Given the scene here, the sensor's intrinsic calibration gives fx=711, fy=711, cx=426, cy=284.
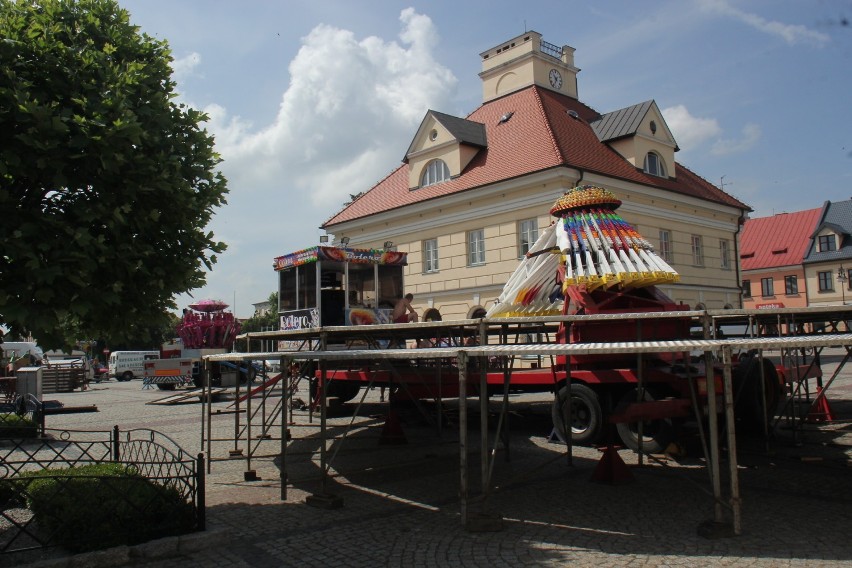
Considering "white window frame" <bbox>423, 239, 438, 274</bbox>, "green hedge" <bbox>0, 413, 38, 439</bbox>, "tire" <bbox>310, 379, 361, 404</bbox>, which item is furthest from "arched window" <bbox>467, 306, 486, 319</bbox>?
"green hedge" <bbox>0, 413, 38, 439</bbox>

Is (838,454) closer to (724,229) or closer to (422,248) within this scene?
(422,248)

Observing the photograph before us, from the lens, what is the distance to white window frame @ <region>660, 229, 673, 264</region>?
27.8 m

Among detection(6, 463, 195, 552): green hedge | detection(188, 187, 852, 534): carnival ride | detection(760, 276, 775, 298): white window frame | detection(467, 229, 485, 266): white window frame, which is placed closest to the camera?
detection(6, 463, 195, 552): green hedge

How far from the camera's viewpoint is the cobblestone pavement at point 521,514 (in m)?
6.18

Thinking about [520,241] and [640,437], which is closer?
[640,437]

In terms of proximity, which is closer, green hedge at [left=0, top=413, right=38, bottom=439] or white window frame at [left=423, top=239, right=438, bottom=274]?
green hedge at [left=0, top=413, right=38, bottom=439]

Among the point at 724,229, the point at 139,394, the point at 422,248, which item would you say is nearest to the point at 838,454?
the point at 422,248

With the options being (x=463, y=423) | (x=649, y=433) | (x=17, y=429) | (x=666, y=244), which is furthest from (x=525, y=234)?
(x=463, y=423)

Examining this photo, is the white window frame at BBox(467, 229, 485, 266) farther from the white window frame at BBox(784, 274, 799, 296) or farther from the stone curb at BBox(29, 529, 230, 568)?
the white window frame at BBox(784, 274, 799, 296)

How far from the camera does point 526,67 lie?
30547mm

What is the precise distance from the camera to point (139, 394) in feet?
95.6

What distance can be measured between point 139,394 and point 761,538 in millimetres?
27167

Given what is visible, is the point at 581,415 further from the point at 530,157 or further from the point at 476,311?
the point at 530,157

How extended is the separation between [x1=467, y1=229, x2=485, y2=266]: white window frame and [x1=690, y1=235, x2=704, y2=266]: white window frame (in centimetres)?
935
